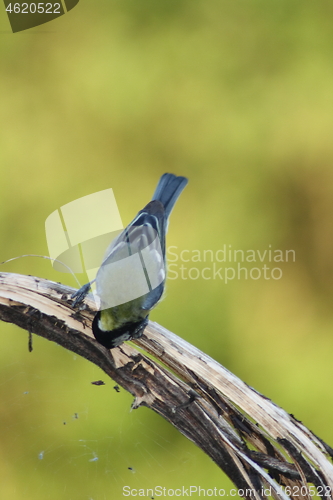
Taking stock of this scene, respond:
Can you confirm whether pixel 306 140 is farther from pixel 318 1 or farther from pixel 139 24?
pixel 139 24

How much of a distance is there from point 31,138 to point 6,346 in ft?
2.22

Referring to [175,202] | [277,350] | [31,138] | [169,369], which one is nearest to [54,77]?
[31,138]

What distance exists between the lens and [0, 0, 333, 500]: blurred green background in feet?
3.87

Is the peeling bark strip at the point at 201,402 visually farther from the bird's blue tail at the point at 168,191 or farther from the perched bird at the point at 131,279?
the bird's blue tail at the point at 168,191

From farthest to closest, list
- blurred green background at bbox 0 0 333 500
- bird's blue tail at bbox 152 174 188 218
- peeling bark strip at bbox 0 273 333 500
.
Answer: bird's blue tail at bbox 152 174 188 218, blurred green background at bbox 0 0 333 500, peeling bark strip at bbox 0 273 333 500

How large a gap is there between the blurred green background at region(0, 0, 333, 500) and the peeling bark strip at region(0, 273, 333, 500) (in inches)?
4.6

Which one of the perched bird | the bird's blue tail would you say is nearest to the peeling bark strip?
the perched bird

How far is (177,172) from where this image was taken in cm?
142

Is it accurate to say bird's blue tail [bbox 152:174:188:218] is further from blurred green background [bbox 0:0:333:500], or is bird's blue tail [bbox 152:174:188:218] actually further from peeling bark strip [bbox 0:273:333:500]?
peeling bark strip [bbox 0:273:333:500]

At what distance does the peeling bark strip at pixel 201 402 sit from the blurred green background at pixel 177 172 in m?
0.12

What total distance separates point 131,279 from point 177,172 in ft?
1.46

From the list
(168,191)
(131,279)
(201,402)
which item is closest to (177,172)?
(168,191)

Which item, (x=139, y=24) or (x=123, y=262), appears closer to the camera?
(x=123, y=262)

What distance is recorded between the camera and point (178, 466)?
3.87 ft
